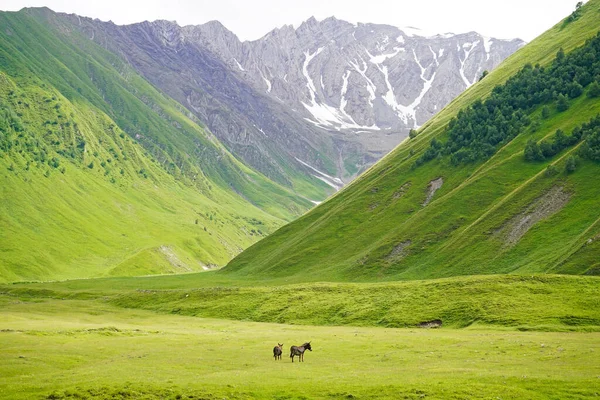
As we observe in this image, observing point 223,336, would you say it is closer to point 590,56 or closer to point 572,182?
point 572,182

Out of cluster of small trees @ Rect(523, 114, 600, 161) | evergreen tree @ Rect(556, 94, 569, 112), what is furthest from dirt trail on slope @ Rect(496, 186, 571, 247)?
evergreen tree @ Rect(556, 94, 569, 112)

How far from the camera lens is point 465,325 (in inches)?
3071

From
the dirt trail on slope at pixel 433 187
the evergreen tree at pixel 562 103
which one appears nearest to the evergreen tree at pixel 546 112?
the evergreen tree at pixel 562 103

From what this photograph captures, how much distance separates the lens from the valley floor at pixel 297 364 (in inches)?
1569

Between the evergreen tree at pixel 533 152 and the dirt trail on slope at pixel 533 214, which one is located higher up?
the evergreen tree at pixel 533 152

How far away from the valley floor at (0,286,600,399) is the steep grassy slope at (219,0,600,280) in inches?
1850

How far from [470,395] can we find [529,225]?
3911 inches

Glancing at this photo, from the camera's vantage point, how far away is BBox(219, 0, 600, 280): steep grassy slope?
11900cm

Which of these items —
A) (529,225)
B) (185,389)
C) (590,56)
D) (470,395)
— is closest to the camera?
(470,395)

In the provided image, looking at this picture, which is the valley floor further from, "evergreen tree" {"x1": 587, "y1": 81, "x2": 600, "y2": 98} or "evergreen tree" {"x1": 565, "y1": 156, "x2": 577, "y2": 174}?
"evergreen tree" {"x1": 587, "y1": 81, "x2": 600, "y2": 98}

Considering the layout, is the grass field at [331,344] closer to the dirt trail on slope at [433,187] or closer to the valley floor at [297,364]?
the valley floor at [297,364]

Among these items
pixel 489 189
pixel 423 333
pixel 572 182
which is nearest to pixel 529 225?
pixel 572 182

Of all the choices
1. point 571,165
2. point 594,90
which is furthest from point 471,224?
point 594,90

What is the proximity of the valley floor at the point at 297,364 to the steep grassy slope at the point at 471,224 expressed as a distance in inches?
1850
